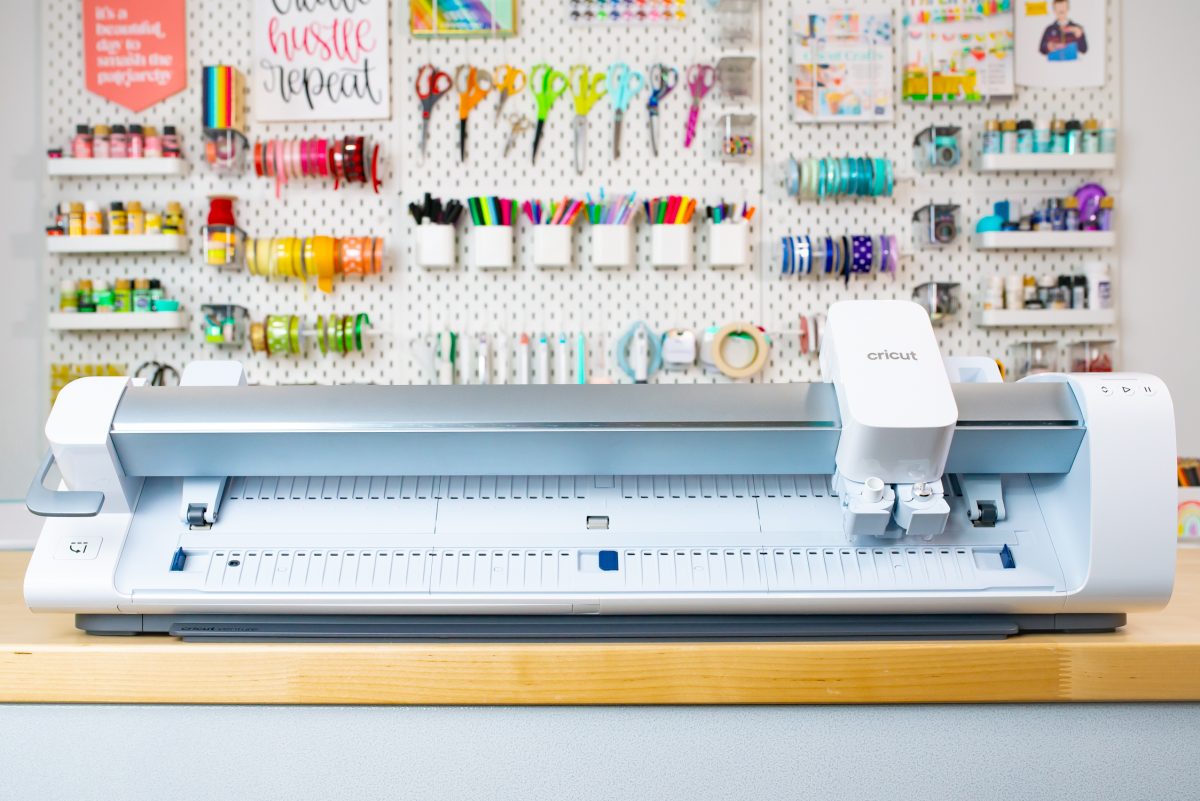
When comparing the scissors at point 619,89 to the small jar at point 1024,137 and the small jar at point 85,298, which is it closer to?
the small jar at point 1024,137

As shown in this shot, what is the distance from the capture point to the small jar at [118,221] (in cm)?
262

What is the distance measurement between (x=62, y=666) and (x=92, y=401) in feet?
0.86

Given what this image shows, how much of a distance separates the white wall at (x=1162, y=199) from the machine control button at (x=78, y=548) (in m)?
2.74

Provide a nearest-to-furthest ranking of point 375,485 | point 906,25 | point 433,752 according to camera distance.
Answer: point 433,752
point 375,485
point 906,25

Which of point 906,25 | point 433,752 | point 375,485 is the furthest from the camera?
point 906,25

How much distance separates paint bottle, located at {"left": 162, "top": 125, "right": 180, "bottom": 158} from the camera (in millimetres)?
2635

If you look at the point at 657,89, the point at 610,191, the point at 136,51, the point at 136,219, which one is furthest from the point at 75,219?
the point at 657,89

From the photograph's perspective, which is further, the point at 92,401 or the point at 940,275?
the point at 940,275

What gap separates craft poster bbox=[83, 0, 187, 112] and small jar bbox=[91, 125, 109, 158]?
0.13 meters

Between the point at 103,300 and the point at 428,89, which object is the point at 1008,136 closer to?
the point at 428,89

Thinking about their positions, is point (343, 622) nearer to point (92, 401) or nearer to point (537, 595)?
point (537, 595)

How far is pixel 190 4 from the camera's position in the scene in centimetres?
272

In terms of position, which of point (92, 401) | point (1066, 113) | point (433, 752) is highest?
point (1066, 113)

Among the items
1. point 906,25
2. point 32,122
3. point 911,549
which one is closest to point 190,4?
point 32,122
